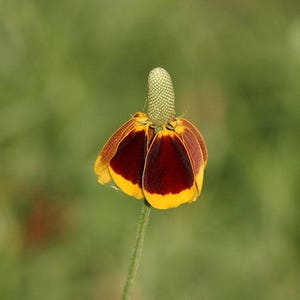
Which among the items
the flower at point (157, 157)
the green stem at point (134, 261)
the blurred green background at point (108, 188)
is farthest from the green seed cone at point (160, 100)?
the blurred green background at point (108, 188)

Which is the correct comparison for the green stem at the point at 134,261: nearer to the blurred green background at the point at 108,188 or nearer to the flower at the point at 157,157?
the flower at the point at 157,157

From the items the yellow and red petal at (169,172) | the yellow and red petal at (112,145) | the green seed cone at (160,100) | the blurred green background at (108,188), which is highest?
the blurred green background at (108,188)

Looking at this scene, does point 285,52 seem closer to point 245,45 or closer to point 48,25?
point 245,45

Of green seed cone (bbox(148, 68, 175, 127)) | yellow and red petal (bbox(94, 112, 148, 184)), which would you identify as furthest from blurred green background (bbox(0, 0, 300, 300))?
green seed cone (bbox(148, 68, 175, 127))

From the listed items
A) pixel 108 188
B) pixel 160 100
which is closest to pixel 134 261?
pixel 160 100

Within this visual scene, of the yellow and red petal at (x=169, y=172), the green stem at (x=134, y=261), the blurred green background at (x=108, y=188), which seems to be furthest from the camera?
the blurred green background at (x=108, y=188)

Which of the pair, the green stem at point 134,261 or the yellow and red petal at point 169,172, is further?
the yellow and red petal at point 169,172

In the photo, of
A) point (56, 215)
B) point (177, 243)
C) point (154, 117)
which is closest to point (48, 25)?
point (56, 215)

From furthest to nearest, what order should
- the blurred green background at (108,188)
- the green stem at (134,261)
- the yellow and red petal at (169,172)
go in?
the blurred green background at (108,188), the yellow and red petal at (169,172), the green stem at (134,261)
